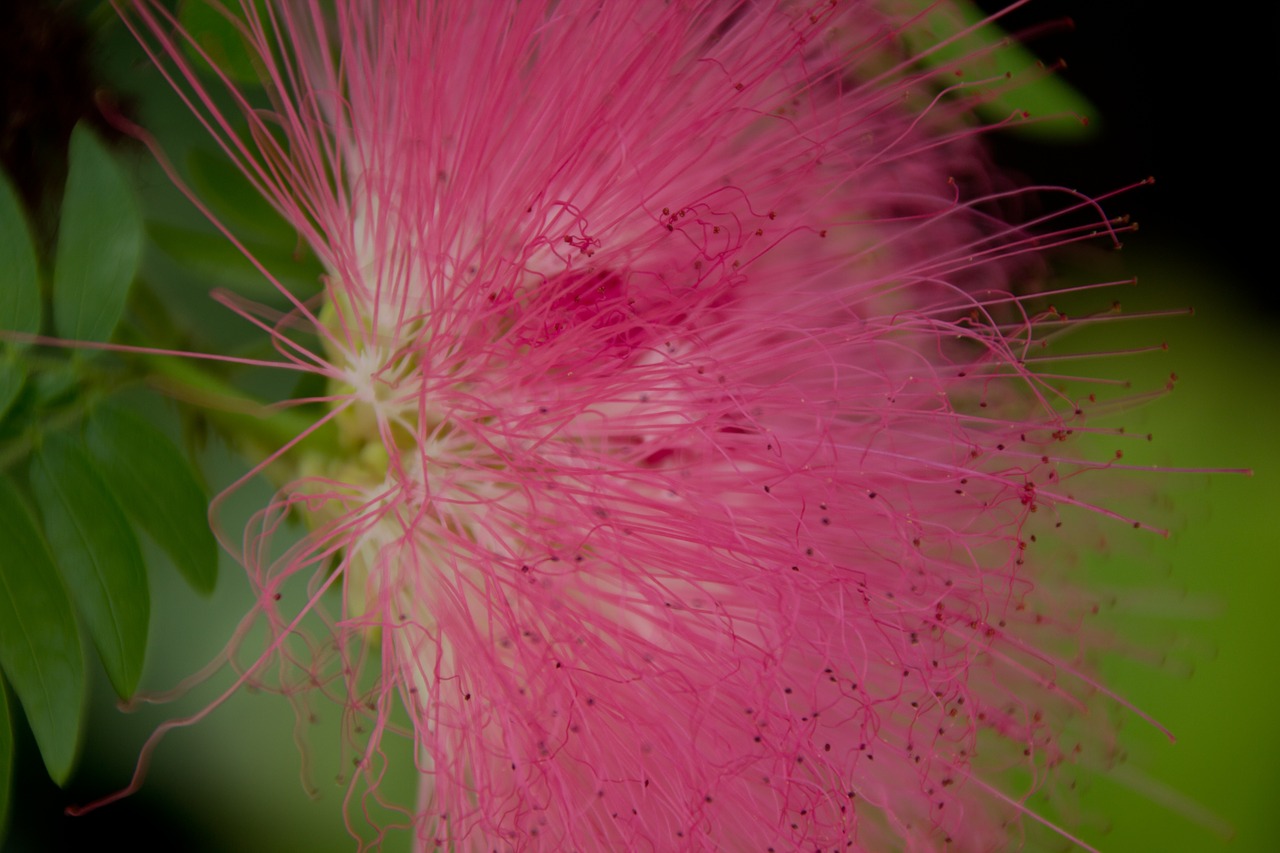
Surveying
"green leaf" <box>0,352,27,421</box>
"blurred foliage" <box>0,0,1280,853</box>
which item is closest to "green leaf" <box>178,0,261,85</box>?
"blurred foliage" <box>0,0,1280,853</box>

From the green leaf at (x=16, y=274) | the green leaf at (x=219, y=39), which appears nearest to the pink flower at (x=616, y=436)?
the green leaf at (x=219, y=39)

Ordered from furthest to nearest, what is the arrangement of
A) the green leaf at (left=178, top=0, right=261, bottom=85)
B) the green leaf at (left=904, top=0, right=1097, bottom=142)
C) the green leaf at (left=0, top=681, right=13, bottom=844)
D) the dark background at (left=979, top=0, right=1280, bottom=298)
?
the dark background at (left=979, top=0, right=1280, bottom=298) < the green leaf at (left=904, top=0, right=1097, bottom=142) < the green leaf at (left=178, top=0, right=261, bottom=85) < the green leaf at (left=0, top=681, right=13, bottom=844)

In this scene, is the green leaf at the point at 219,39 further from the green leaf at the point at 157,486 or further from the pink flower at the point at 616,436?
the green leaf at the point at 157,486

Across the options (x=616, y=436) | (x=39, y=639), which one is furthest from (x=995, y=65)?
(x=39, y=639)

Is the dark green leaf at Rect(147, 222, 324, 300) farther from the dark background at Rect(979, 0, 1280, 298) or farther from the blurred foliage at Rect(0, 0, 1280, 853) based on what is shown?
the dark background at Rect(979, 0, 1280, 298)

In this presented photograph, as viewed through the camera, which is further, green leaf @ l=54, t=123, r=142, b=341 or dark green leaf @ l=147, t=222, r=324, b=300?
dark green leaf @ l=147, t=222, r=324, b=300

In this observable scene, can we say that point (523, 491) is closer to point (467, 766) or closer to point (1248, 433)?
point (467, 766)

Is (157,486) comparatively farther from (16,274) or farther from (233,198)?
(233,198)
